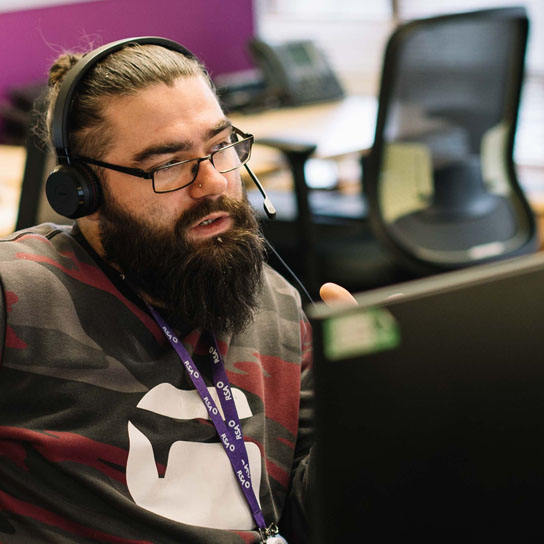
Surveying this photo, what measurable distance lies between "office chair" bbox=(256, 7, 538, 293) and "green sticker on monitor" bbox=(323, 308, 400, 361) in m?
1.78

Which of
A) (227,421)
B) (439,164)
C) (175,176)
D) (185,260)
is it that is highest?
(175,176)

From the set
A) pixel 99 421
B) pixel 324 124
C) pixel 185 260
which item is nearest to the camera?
pixel 99 421

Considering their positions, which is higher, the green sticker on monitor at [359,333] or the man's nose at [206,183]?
the green sticker on monitor at [359,333]

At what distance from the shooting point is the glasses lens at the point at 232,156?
3.98ft

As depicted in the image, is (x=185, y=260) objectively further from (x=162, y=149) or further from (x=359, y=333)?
(x=359, y=333)

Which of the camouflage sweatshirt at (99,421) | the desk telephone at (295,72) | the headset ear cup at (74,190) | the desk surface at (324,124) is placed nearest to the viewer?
the camouflage sweatshirt at (99,421)

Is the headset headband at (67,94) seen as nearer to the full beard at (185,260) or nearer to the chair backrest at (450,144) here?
the full beard at (185,260)

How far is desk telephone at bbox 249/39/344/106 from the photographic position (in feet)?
11.2

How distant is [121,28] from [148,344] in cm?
265

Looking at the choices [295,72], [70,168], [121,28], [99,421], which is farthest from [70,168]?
[121,28]

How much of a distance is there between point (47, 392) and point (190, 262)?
26 cm

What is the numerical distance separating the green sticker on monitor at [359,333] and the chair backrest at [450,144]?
70.3 inches

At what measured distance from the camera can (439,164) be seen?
2.41 m

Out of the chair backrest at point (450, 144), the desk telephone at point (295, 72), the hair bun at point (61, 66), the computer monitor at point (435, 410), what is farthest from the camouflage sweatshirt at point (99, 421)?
the desk telephone at point (295, 72)
